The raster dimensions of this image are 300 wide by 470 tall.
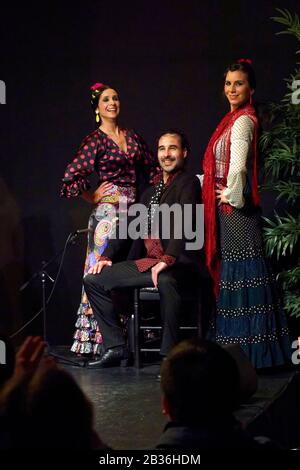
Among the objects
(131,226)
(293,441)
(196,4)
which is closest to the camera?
(293,441)

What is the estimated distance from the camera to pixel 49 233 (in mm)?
5469

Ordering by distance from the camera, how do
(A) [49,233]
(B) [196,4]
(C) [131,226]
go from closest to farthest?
(C) [131,226]
(B) [196,4]
(A) [49,233]

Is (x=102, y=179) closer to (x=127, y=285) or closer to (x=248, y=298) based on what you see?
(x=127, y=285)

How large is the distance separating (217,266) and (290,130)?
2.77ft

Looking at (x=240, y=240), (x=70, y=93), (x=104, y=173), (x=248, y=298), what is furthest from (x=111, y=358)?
(x=70, y=93)

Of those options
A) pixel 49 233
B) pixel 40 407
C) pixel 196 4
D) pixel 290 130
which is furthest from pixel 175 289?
pixel 40 407

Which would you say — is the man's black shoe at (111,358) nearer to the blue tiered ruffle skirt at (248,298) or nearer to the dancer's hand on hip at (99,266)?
the dancer's hand on hip at (99,266)

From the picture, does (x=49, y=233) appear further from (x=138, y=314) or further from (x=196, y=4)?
(x=196, y=4)

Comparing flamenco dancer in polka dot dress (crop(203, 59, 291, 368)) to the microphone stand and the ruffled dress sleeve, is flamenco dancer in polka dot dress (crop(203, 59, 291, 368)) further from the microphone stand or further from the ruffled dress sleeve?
the microphone stand

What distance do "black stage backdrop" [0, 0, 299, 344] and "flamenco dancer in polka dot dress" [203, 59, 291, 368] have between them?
29.7 inches

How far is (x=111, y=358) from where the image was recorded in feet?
14.9

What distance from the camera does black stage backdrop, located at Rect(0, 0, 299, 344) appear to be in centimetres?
512

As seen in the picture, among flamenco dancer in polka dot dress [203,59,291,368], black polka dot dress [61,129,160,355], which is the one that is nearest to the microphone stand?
black polka dot dress [61,129,160,355]

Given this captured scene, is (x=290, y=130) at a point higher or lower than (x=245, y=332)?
higher
